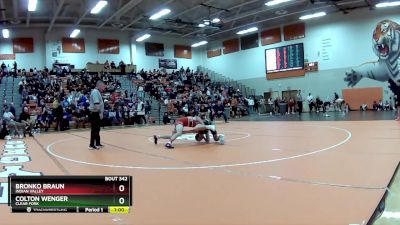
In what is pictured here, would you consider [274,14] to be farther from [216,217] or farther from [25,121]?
[216,217]

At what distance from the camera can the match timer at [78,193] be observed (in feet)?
7.92

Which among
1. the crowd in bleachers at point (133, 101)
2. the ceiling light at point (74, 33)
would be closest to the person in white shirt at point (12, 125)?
the crowd in bleachers at point (133, 101)

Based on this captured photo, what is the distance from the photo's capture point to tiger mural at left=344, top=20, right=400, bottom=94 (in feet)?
67.6

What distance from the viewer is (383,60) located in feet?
77.1

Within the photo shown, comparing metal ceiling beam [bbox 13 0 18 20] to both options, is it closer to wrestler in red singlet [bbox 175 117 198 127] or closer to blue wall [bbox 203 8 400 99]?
wrestler in red singlet [bbox 175 117 198 127]

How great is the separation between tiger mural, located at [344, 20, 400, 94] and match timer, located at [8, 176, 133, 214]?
59.5 ft

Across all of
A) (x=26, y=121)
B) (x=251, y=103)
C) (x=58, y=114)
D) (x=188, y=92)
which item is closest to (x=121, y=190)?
(x=26, y=121)

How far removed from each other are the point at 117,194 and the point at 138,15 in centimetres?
2753

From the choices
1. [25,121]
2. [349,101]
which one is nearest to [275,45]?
[349,101]

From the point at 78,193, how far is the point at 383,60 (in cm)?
2516

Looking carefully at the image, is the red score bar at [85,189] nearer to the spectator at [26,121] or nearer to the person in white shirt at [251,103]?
the spectator at [26,121]

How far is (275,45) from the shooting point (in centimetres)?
3159

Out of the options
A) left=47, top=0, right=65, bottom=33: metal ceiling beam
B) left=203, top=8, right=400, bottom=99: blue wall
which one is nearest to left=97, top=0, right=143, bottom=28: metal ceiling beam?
left=47, top=0, right=65, bottom=33: metal ceiling beam

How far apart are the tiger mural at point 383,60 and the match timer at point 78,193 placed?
1814 cm
